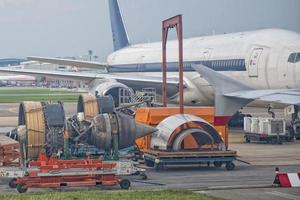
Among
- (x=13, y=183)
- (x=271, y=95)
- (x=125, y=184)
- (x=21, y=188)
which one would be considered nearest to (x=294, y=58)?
(x=271, y=95)

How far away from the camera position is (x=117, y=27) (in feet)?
242

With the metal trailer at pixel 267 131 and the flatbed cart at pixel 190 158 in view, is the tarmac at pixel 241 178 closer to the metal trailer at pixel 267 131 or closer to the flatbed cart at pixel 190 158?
the flatbed cart at pixel 190 158

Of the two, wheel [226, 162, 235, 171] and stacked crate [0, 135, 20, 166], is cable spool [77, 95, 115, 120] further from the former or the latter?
wheel [226, 162, 235, 171]

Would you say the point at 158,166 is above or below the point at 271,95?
below

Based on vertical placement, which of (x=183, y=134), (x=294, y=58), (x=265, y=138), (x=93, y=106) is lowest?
(x=265, y=138)

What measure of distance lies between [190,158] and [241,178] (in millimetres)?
2585

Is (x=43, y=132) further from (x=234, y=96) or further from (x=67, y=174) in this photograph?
(x=234, y=96)

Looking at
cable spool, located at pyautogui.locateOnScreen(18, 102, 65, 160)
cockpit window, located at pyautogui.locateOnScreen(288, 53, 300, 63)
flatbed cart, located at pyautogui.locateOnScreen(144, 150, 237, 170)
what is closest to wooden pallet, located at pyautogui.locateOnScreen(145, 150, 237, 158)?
flatbed cart, located at pyautogui.locateOnScreen(144, 150, 237, 170)

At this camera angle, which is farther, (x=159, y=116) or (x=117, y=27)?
(x=117, y=27)

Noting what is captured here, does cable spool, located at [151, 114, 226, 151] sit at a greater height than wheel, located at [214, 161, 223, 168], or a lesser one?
greater

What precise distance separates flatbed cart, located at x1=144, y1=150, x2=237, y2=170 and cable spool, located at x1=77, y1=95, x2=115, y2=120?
302 cm

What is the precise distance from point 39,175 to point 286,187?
6697 millimetres

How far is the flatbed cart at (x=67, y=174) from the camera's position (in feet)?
73.4

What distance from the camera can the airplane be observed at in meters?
30.6
